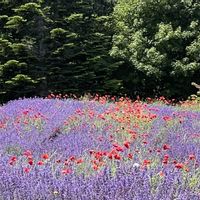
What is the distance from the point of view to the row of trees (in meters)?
16.2

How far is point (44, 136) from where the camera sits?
21.1 feet

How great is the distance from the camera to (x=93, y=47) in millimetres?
16969

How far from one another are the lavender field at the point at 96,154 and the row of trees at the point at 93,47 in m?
6.07

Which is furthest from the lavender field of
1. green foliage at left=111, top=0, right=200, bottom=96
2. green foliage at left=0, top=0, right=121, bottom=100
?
green foliage at left=111, top=0, right=200, bottom=96

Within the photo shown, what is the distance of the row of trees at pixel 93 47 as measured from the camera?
16.2 m

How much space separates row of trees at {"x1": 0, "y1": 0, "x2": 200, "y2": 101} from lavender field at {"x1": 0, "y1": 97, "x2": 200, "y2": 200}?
239 inches

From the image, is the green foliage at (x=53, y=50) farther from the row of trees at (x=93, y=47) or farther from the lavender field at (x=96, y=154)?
the lavender field at (x=96, y=154)

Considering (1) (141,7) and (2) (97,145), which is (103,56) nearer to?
(1) (141,7)

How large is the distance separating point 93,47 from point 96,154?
1281cm

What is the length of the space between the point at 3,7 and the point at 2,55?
1.85 m

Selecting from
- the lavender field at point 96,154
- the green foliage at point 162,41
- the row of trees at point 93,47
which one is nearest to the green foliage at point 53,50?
the row of trees at point 93,47

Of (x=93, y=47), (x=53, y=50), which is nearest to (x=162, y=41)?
(x=93, y=47)

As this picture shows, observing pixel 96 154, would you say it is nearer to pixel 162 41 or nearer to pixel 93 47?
pixel 162 41

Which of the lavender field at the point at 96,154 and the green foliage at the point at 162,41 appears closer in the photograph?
the lavender field at the point at 96,154
